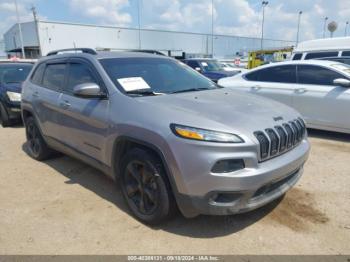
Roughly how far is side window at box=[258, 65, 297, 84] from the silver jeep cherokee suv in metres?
3.15

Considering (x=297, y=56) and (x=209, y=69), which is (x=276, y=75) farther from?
(x=209, y=69)

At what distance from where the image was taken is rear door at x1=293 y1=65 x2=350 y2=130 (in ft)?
19.4

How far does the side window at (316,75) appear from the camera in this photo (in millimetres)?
6168

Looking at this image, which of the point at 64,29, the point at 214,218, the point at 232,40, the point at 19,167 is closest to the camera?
the point at 214,218

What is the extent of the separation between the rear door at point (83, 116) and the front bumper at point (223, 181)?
1.18 m

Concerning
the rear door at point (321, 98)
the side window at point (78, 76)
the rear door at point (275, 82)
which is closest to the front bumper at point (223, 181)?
the side window at point (78, 76)

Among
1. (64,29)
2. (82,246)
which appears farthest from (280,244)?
(64,29)

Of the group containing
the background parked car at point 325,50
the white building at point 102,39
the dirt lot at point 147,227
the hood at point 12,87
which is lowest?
the dirt lot at point 147,227

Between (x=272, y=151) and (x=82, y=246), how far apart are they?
192 cm

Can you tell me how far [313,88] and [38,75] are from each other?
5.13m

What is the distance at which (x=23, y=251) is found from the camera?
2.83 m

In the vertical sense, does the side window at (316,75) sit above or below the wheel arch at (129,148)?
above

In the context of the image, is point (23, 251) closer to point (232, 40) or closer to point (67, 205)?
point (67, 205)

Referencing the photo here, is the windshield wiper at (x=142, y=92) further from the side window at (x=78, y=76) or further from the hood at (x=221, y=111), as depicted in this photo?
the side window at (x=78, y=76)
